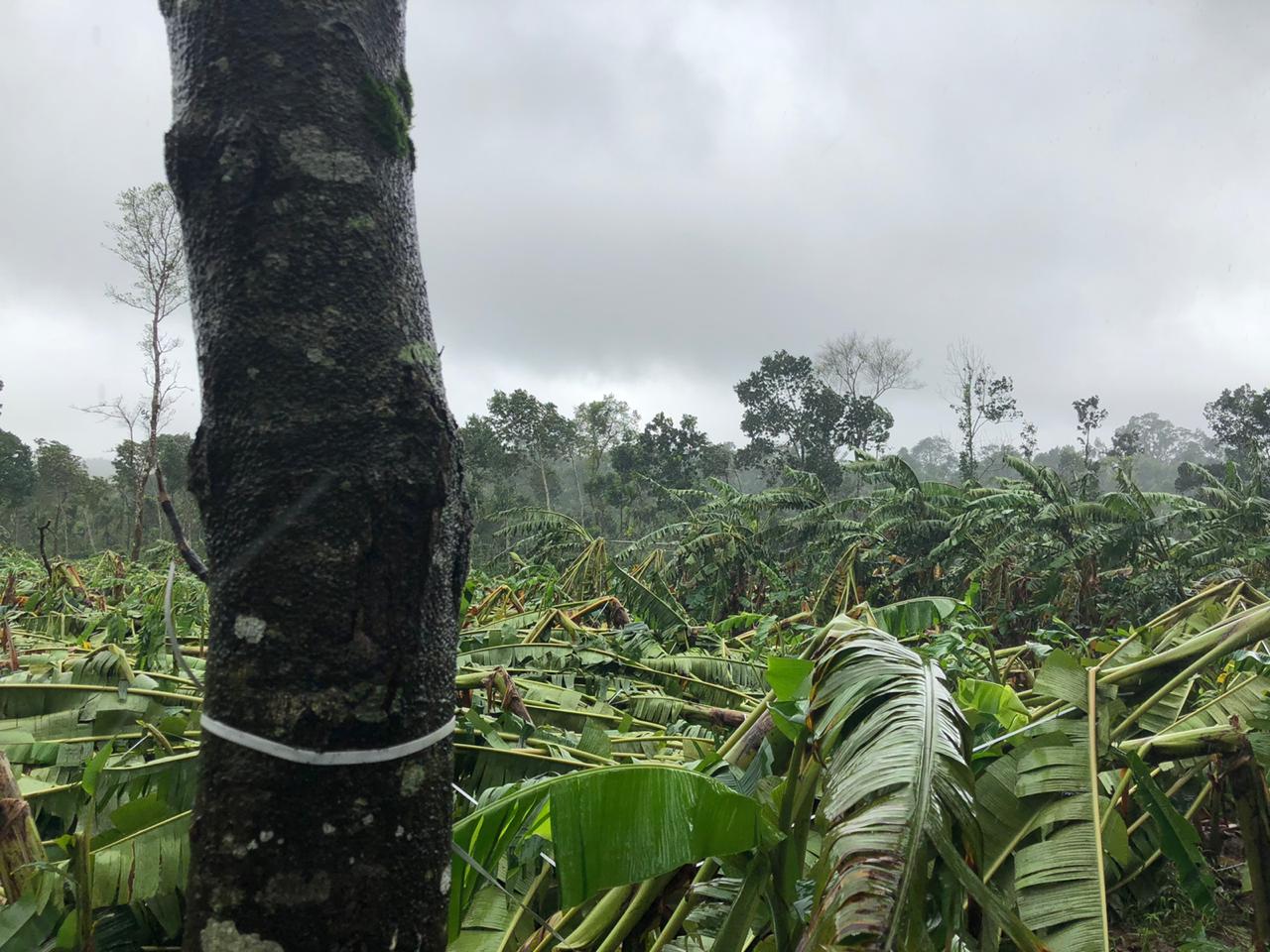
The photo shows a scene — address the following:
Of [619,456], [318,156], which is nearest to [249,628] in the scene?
[318,156]

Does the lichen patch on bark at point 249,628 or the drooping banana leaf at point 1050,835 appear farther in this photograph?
the drooping banana leaf at point 1050,835

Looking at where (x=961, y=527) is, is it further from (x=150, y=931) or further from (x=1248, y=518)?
(x=150, y=931)

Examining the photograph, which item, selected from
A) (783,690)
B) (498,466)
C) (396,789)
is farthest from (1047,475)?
(498,466)

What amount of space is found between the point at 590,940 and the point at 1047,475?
10.8 m

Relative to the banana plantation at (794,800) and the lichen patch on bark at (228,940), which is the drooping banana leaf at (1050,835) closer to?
the banana plantation at (794,800)

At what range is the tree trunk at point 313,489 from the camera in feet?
2.54

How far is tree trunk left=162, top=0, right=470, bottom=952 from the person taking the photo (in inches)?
30.5

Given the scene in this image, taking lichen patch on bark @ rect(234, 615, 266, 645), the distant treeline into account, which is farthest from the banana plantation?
the distant treeline

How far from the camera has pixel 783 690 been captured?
1.31 m

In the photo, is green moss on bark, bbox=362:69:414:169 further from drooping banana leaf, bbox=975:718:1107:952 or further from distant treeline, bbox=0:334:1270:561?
distant treeline, bbox=0:334:1270:561

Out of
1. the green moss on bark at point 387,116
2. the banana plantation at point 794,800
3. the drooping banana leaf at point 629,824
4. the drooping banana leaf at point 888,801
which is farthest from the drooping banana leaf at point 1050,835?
the green moss on bark at point 387,116

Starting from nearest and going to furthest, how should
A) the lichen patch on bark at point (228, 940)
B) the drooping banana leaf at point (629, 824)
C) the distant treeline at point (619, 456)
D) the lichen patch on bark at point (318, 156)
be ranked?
1. the lichen patch on bark at point (228, 940)
2. the lichen patch on bark at point (318, 156)
3. the drooping banana leaf at point (629, 824)
4. the distant treeline at point (619, 456)

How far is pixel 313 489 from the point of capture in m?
0.83

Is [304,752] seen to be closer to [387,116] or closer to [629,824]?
[629,824]
